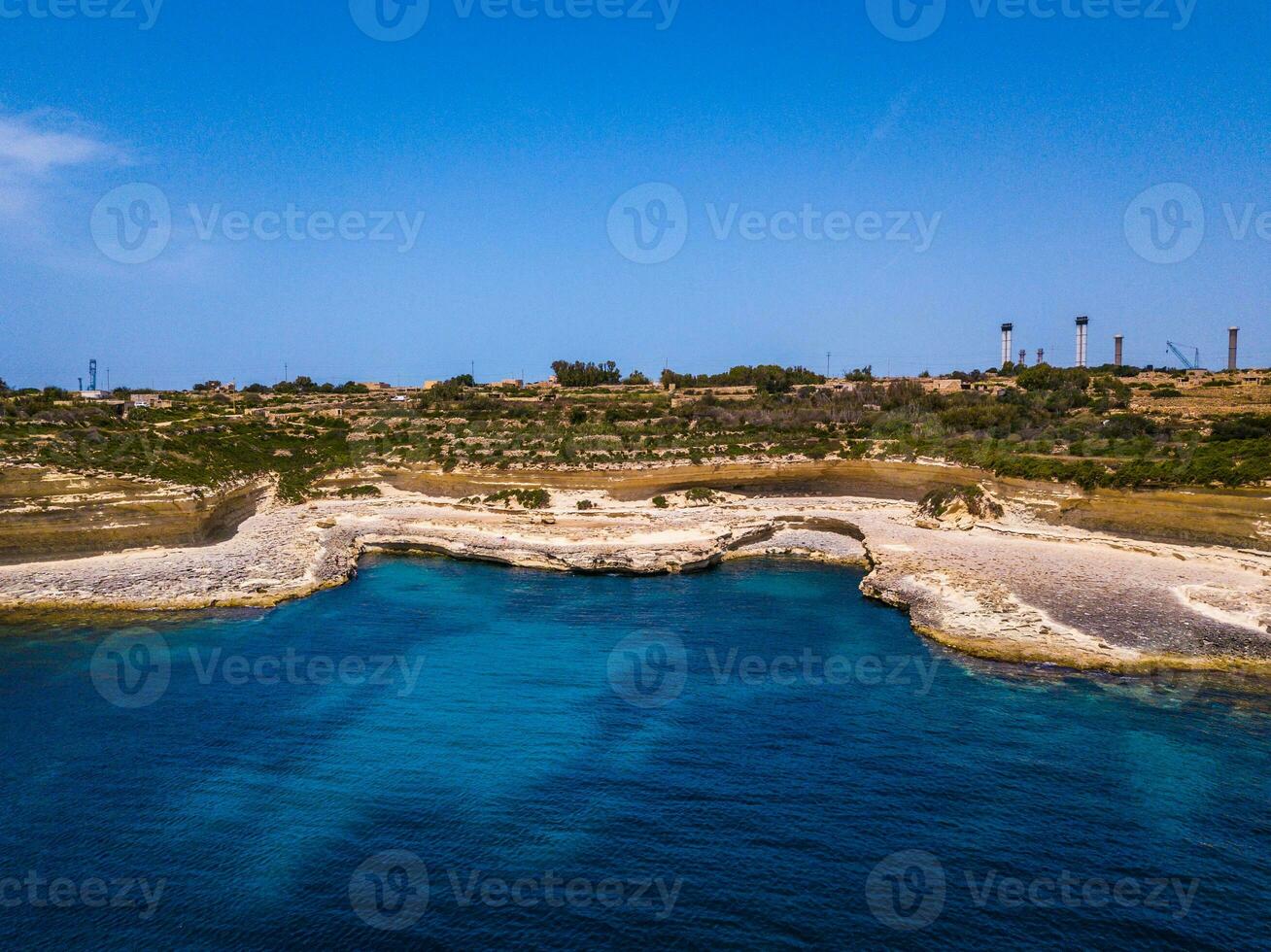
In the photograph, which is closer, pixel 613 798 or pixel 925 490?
pixel 613 798

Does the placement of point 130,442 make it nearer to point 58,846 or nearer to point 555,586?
point 555,586

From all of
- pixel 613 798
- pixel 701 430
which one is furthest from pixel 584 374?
pixel 613 798

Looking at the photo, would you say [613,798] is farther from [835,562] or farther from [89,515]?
[89,515]

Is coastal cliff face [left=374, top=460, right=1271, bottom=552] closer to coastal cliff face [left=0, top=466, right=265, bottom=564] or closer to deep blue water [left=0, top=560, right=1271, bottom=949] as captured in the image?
deep blue water [left=0, top=560, right=1271, bottom=949]

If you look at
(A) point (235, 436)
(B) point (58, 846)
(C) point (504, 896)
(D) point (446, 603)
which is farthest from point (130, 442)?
(C) point (504, 896)

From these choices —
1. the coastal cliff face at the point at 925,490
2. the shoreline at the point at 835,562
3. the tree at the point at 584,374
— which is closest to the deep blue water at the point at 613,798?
the shoreline at the point at 835,562

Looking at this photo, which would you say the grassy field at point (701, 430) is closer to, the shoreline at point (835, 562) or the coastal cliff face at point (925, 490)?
the coastal cliff face at point (925, 490)

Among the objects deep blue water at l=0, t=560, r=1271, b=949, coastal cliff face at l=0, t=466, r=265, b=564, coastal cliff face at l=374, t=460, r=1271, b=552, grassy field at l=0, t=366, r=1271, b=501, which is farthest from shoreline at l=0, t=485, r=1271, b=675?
grassy field at l=0, t=366, r=1271, b=501
